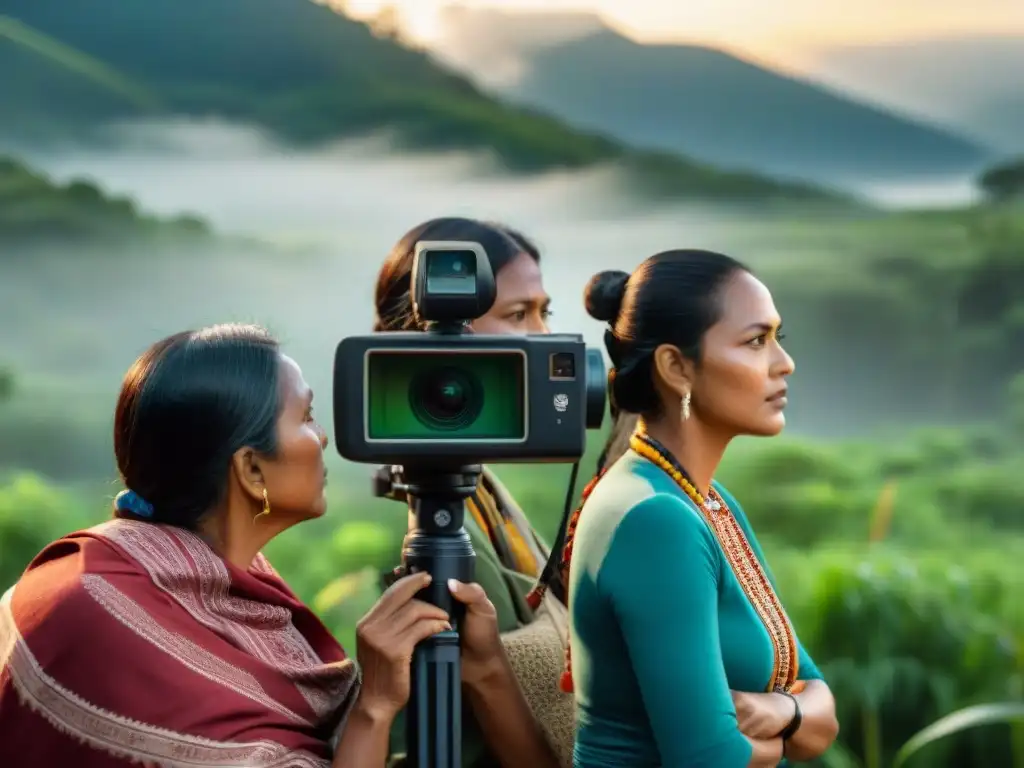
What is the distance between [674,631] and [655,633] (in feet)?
0.08

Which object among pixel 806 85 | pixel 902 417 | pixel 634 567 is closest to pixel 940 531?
pixel 902 417

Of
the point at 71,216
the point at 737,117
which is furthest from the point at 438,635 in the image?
the point at 737,117

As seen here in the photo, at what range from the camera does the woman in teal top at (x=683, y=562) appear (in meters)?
1.88

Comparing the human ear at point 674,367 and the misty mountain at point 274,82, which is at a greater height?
the misty mountain at point 274,82

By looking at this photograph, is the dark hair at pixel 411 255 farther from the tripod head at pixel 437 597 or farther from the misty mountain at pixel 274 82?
the misty mountain at pixel 274 82

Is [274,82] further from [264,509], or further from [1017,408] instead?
[264,509]

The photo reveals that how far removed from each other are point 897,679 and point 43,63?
3.11 metres

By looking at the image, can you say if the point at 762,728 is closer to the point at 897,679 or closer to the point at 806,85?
the point at 897,679

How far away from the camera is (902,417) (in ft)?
16.2

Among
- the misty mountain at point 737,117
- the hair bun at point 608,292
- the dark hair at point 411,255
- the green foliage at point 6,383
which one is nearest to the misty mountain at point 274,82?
the misty mountain at point 737,117

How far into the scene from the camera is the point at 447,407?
187cm

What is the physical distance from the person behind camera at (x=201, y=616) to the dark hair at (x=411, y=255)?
1.31ft

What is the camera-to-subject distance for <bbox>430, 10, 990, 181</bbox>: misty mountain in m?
5.06

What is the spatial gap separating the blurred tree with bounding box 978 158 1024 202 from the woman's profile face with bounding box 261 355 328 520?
3581 millimetres
